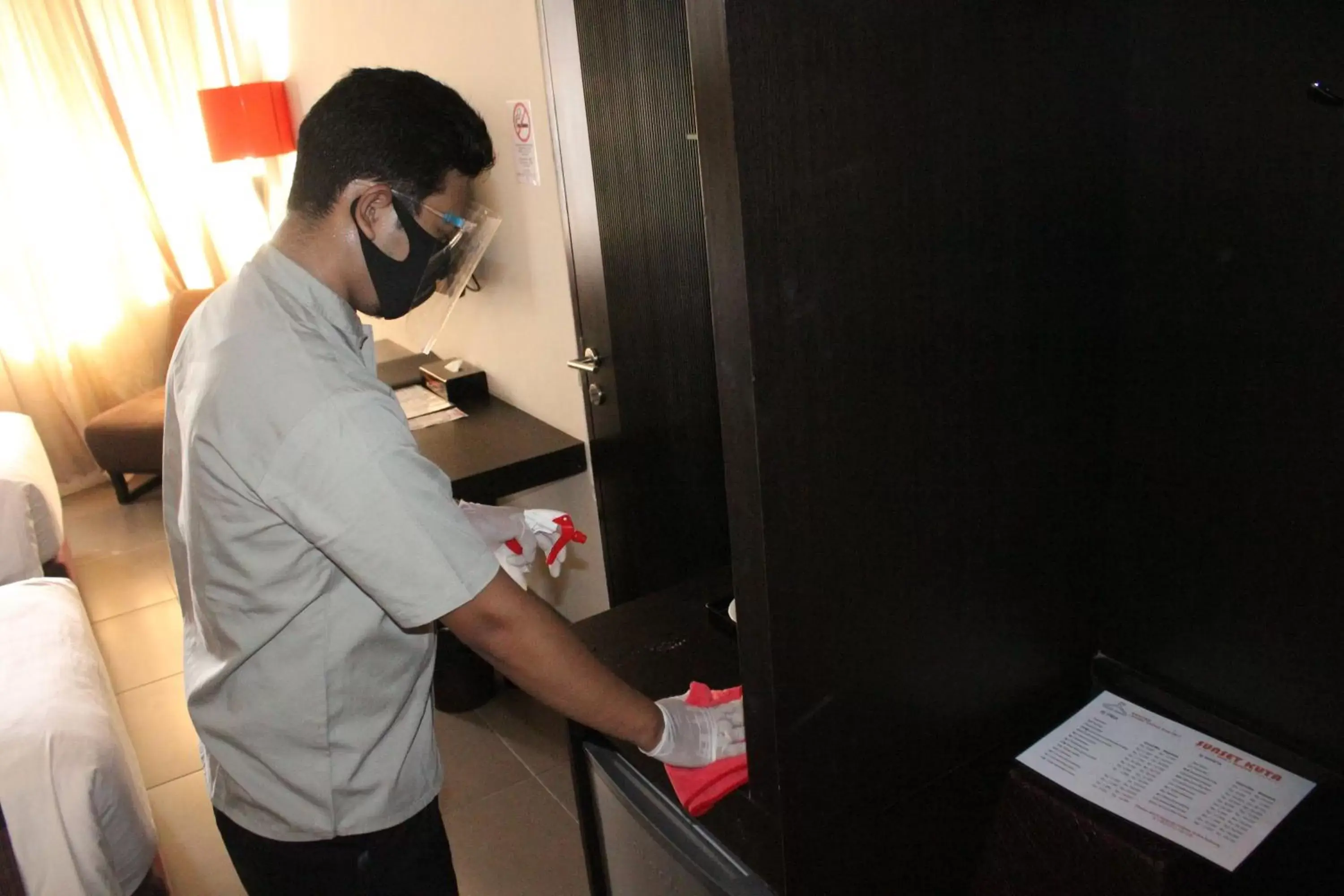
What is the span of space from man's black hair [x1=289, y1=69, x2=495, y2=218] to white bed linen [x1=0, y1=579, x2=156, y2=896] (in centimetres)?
117

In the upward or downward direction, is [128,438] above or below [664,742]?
below

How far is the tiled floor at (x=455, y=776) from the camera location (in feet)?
7.04

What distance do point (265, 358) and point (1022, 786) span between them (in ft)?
2.97

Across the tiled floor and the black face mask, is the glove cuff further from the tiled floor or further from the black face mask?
the tiled floor

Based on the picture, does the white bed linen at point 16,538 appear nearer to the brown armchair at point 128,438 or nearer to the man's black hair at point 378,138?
the brown armchair at point 128,438

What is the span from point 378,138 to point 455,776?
183cm

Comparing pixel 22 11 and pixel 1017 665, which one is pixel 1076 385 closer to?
pixel 1017 665

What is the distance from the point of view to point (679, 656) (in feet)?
4.62

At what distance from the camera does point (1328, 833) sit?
92 cm

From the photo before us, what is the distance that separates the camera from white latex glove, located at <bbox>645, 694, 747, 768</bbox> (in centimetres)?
114

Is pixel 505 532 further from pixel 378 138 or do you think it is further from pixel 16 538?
pixel 16 538

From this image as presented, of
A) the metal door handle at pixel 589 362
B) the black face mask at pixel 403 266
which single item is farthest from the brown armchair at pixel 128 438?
the black face mask at pixel 403 266

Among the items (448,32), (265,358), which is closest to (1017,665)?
(265,358)

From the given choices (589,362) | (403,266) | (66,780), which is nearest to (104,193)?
(589,362)
